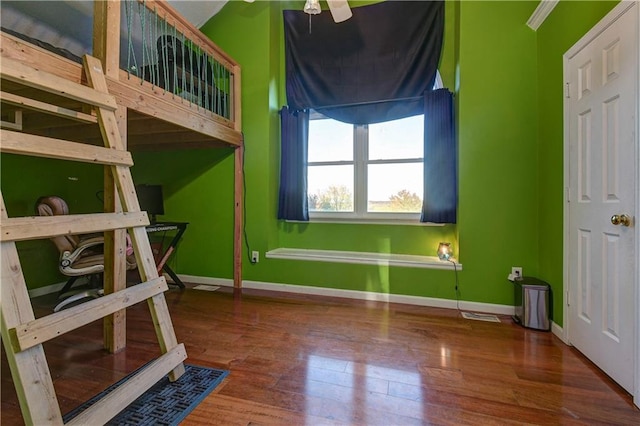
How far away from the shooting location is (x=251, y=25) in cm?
323

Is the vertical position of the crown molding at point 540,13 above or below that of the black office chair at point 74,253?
above

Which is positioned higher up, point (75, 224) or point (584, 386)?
point (75, 224)

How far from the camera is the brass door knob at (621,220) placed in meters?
1.46

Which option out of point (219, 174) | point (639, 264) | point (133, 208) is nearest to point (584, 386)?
point (639, 264)

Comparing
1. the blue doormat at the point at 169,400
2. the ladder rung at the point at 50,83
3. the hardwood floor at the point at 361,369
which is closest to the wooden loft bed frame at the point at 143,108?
the ladder rung at the point at 50,83

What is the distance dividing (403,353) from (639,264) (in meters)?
1.33

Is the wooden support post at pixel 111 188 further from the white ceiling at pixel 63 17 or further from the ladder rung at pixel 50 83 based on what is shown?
the white ceiling at pixel 63 17

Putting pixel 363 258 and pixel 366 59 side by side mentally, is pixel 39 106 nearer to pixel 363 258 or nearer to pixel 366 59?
pixel 363 258

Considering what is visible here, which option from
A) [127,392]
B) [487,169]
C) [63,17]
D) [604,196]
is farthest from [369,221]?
[63,17]

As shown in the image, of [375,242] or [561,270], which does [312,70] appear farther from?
[561,270]

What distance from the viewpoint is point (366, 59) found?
119 inches

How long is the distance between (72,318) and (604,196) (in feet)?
9.17

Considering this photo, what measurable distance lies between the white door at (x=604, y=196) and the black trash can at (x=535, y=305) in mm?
217

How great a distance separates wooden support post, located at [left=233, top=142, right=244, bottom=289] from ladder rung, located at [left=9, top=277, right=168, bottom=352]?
1756mm
